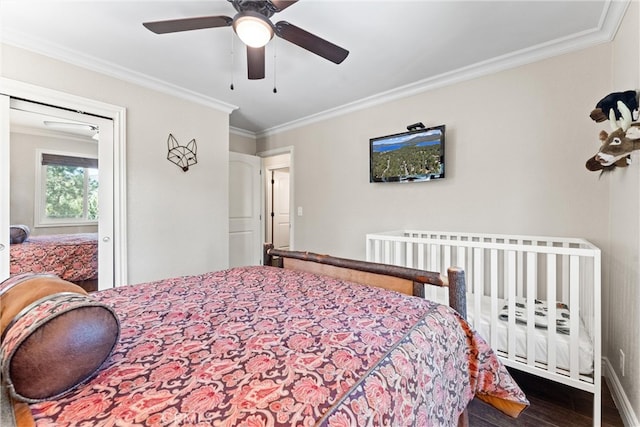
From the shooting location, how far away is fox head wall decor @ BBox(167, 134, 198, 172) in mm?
3082

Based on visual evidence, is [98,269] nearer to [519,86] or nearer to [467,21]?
[467,21]

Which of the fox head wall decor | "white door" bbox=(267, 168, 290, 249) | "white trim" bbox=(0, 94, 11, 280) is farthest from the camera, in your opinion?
"white door" bbox=(267, 168, 290, 249)

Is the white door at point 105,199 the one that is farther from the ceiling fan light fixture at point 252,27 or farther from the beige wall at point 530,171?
the beige wall at point 530,171

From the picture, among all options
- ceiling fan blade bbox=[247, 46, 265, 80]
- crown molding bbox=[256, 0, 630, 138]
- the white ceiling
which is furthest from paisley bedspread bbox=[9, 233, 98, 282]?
crown molding bbox=[256, 0, 630, 138]

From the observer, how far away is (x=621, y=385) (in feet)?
5.58

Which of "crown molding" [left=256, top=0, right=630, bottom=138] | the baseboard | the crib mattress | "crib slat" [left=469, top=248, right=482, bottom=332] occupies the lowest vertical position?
the baseboard

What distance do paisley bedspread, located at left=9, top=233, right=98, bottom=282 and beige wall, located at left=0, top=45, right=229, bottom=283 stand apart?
303 millimetres

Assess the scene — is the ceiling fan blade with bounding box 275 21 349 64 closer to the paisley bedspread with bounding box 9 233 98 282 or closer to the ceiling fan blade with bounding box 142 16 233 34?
the ceiling fan blade with bounding box 142 16 233 34

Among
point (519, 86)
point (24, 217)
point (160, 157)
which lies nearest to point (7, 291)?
point (24, 217)

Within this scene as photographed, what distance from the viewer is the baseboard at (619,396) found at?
4.85 feet

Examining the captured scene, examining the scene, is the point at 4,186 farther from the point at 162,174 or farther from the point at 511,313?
the point at 511,313

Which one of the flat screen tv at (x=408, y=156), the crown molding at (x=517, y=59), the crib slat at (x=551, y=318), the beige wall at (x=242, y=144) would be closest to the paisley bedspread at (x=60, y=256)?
the beige wall at (x=242, y=144)

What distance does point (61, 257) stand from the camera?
2393mm

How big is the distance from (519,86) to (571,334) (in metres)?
1.98
